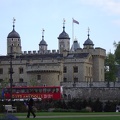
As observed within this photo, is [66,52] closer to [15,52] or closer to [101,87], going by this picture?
[15,52]

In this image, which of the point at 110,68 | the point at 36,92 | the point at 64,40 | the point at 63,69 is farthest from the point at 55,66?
the point at 110,68

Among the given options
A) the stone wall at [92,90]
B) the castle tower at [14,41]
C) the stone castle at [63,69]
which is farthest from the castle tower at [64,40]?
the stone wall at [92,90]

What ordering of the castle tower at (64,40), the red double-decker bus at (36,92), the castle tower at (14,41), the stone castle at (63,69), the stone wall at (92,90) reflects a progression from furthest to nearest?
the castle tower at (64,40), the castle tower at (14,41), the stone castle at (63,69), the stone wall at (92,90), the red double-decker bus at (36,92)

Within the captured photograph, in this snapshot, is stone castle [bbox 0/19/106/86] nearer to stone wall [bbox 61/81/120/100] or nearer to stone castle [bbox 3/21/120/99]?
stone castle [bbox 3/21/120/99]

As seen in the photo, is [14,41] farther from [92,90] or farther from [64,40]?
[92,90]

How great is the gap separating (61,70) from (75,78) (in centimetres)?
581

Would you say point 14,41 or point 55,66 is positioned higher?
point 14,41

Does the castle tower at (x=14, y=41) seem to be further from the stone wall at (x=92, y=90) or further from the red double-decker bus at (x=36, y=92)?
the red double-decker bus at (x=36, y=92)

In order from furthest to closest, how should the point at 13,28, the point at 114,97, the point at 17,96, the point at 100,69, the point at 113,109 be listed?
the point at 13,28 → the point at 100,69 → the point at 114,97 → the point at 17,96 → the point at 113,109

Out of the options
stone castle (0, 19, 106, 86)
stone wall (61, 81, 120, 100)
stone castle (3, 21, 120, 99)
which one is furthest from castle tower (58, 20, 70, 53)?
stone wall (61, 81, 120, 100)

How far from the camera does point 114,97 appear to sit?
360 ft

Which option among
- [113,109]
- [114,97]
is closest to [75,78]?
[114,97]

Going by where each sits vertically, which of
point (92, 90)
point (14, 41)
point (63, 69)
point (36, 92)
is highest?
point (14, 41)

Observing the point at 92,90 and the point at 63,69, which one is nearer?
the point at 92,90
